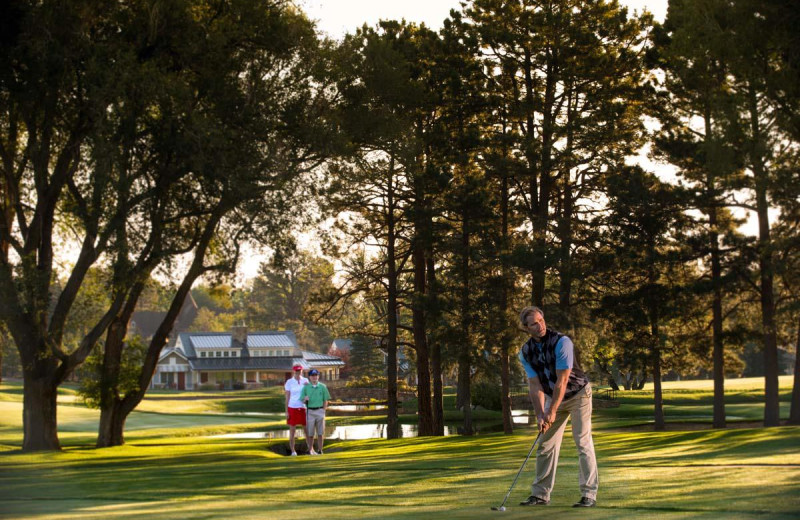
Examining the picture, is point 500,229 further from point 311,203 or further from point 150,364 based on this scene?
point 150,364

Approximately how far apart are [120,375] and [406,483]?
15949 mm

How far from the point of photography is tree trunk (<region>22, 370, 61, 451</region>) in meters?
23.4

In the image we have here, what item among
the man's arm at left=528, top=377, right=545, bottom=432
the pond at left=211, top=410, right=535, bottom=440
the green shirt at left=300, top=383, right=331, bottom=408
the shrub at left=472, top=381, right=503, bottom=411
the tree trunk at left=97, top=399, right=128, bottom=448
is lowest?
the pond at left=211, top=410, right=535, bottom=440

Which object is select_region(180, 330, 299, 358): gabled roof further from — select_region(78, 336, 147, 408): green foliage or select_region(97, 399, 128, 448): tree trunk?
select_region(97, 399, 128, 448): tree trunk

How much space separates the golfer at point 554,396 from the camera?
333 inches

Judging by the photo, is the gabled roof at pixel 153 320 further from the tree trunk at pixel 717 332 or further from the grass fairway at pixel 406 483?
the grass fairway at pixel 406 483

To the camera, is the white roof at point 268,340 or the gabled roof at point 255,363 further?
the white roof at point 268,340

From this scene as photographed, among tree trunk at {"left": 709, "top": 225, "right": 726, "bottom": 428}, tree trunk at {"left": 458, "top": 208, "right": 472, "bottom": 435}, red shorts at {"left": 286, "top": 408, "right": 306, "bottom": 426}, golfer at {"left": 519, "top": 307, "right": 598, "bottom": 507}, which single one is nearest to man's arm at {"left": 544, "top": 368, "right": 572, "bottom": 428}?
golfer at {"left": 519, "top": 307, "right": 598, "bottom": 507}

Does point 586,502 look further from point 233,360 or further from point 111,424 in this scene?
point 233,360

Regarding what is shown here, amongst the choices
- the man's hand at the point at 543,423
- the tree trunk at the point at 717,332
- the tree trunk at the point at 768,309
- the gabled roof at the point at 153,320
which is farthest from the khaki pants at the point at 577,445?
the gabled roof at the point at 153,320

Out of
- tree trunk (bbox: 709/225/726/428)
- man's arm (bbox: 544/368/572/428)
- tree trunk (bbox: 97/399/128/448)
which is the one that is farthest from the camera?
tree trunk (bbox: 709/225/726/428)

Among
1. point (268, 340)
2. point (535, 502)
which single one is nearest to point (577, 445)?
point (535, 502)

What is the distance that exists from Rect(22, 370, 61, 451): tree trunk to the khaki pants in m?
17.8

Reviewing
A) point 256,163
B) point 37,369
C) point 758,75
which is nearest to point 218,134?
point 256,163
